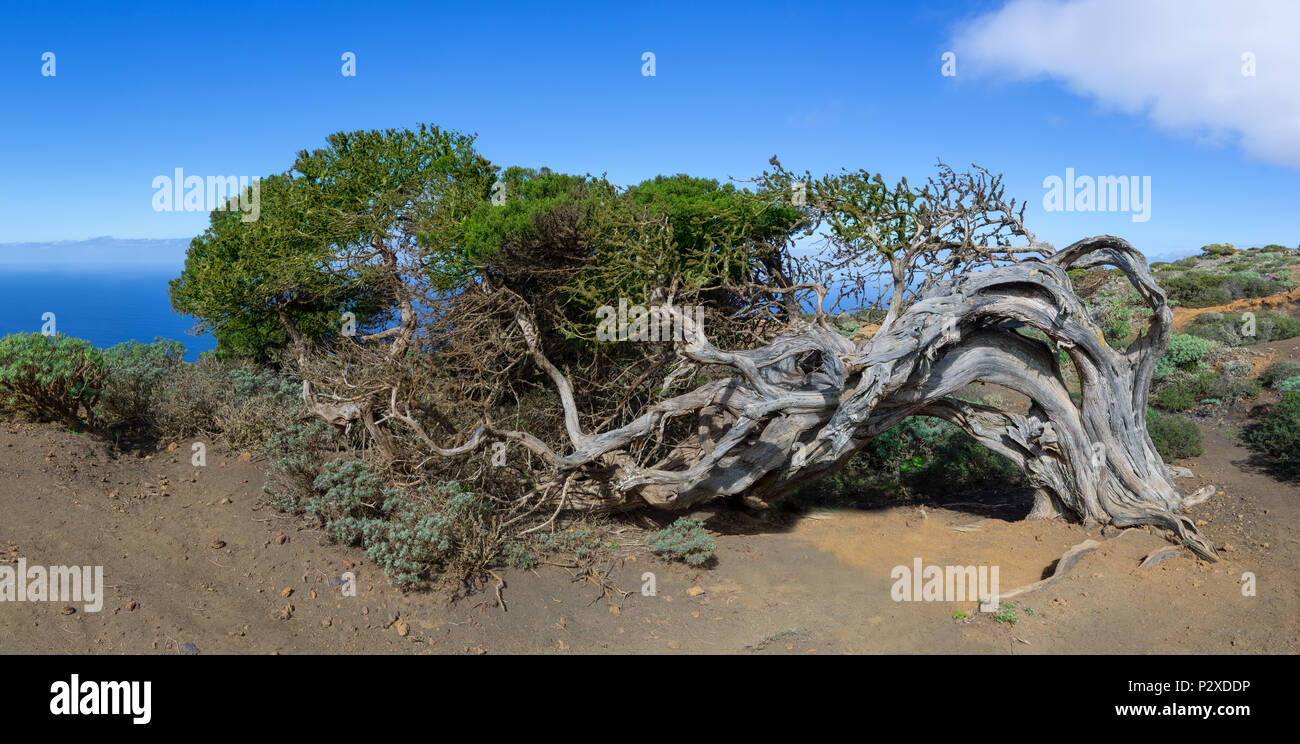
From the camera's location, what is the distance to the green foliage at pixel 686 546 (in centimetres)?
851

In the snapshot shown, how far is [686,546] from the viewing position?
852 centimetres

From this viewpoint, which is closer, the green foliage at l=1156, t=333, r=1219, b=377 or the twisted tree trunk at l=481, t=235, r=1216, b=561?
the twisted tree trunk at l=481, t=235, r=1216, b=561

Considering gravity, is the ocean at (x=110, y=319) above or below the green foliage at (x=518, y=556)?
above

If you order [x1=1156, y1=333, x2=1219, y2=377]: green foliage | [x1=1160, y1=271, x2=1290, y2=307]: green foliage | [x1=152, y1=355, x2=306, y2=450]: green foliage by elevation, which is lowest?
[x1=152, y1=355, x2=306, y2=450]: green foliage

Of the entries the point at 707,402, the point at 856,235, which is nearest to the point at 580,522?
the point at 707,402

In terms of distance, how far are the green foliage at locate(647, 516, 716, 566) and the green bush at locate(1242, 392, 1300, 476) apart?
8.30m

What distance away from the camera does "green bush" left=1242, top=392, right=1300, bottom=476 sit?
397 inches

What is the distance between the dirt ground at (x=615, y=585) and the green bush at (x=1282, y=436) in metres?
0.65

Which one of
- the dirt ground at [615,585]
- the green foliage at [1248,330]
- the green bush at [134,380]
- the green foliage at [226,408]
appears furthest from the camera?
the green foliage at [1248,330]

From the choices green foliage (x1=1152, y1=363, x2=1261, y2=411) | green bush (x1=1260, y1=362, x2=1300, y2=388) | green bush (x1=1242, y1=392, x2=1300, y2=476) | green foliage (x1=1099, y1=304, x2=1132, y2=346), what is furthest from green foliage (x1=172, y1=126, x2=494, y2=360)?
green foliage (x1=1099, y1=304, x2=1132, y2=346)

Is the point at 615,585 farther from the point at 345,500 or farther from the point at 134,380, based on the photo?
the point at 134,380

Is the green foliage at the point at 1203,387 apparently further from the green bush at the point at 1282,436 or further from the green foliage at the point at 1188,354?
the green bush at the point at 1282,436

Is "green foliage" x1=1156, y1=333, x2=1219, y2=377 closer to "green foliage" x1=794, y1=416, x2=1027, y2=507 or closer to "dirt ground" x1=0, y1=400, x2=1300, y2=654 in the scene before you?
"green foliage" x1=794, y1=416, x2=1027, y2=507

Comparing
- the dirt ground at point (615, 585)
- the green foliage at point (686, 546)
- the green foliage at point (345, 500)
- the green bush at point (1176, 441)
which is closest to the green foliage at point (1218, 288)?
the green bush at point (1176, 441)
